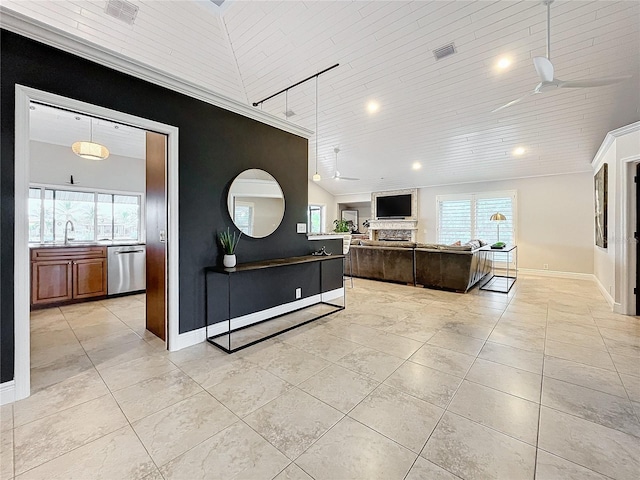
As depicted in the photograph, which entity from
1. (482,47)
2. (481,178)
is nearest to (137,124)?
(482,47)

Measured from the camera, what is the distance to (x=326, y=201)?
1060 cm

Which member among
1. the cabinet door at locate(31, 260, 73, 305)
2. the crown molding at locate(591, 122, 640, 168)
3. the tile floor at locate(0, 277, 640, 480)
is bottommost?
the tile floor at locate(0, 277, 640, 480)

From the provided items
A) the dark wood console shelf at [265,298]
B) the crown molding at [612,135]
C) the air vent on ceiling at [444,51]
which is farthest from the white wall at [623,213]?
the dark wood console shelf at [265,298]

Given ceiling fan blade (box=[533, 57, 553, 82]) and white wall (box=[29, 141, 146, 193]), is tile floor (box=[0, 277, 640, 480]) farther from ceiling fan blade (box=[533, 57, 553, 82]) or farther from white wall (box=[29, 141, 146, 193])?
white wall (box=[29, 141, 146, 193])

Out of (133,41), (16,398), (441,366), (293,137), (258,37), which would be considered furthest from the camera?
(293,137)

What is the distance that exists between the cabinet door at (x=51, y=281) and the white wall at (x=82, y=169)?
163 centimetres

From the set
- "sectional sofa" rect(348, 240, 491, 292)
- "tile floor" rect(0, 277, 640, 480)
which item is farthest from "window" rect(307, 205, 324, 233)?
"tile floor" rect(0, 277, 640, 480)

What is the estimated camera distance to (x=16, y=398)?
1923 mm

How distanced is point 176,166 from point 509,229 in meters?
7.81

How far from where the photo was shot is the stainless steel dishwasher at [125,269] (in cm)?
464

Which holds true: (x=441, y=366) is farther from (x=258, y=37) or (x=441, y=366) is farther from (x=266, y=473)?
(x=258, y=37)

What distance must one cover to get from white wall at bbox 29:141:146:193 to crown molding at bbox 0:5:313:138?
377 cm

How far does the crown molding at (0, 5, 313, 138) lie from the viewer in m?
1.88

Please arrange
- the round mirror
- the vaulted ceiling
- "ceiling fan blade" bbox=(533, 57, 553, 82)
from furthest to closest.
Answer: the round mirror, the vaulted ceiling, "ceiling fan blade" bbox=(533, 57, 553, 82)
